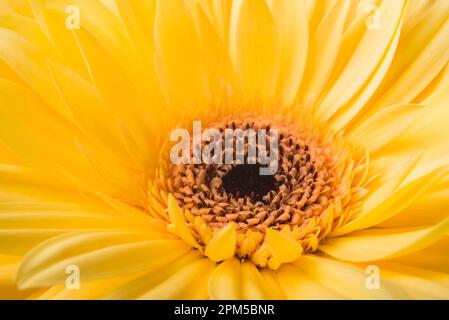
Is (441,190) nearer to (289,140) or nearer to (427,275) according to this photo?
(427,275)

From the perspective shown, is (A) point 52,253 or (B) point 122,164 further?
(B) point 122,164

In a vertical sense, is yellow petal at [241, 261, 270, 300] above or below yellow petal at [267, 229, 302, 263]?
below

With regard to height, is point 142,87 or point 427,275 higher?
point 142,87

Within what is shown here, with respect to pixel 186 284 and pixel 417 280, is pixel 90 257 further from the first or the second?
pixel 417 280

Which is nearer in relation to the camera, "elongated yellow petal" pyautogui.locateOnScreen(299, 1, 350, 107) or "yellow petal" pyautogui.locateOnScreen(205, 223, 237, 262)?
"yellow petal" pyautogui.locateOnScreen(205, 223, 237, 262)

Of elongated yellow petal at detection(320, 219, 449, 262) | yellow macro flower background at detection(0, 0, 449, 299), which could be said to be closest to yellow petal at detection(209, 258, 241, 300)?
yellow macro flower background at detection(0, 0, 449, 299)

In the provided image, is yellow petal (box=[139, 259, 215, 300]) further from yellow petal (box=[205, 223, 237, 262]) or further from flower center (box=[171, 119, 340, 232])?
flower center (box=[171, 119, 340, 232])
